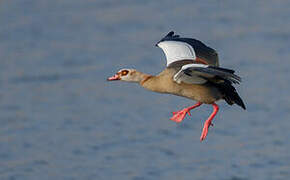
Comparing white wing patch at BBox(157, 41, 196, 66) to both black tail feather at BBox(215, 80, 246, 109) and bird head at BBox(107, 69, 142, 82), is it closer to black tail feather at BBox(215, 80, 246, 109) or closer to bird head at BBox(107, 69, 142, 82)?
bird head at BBox(107, 69, 142, 82)

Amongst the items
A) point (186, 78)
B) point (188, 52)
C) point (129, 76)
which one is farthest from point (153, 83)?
point (188, 52)

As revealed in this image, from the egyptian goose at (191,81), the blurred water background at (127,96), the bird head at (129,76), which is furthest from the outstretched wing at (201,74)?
the blurred water background at (127,96)

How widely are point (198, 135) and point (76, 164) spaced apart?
129 inches

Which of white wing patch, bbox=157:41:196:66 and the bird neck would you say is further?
white wing patch, bbox=157:41:196:66

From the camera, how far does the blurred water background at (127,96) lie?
23141 millimetres

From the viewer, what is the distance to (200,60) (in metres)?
17.2

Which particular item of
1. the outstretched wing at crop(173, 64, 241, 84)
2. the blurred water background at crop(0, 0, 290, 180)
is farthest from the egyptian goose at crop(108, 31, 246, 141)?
the blurred water background at crop(0, 0, 290, 180)

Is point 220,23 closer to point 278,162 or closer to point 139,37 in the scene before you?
point 139,37

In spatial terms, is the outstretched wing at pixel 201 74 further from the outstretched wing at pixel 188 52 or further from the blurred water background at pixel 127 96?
the blurred water background at pixel 127 96

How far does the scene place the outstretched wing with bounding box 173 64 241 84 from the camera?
14875mm

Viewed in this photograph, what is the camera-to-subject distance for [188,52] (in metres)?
17.3

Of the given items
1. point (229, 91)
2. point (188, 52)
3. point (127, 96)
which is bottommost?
point (127, 96)

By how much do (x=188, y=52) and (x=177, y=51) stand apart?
20cm

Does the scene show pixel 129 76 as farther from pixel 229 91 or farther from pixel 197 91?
pixel 229 91
